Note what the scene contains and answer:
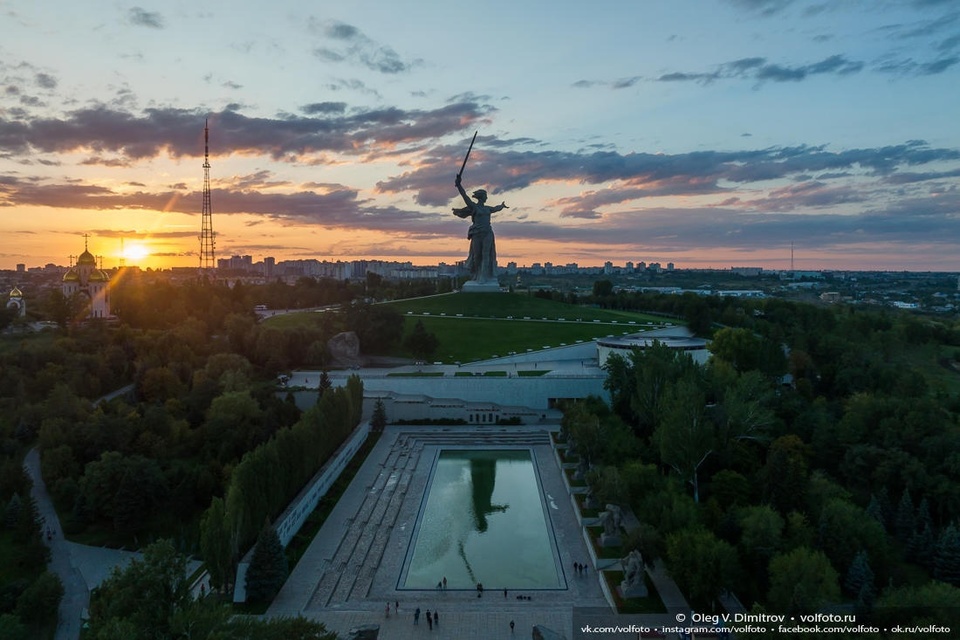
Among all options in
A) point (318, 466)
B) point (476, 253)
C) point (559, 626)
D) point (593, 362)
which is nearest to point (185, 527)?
point (318, 466)

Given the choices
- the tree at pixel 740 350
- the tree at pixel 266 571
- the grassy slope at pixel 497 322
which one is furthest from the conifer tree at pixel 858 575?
the grassy slope at pixel 497 322

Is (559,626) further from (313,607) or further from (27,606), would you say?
(27,606)

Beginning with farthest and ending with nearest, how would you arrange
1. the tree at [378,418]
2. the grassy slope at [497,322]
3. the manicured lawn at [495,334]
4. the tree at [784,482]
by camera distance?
1. the grassy slope at [497,322]
2. the manicured lawn at [495,334]
3. the tree at [378,418]
4. the tree at [784,482]

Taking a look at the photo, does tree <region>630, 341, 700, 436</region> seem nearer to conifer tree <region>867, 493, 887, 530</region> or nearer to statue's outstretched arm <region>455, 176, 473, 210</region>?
conifer tree <region>867, 493, 887, 530</region>

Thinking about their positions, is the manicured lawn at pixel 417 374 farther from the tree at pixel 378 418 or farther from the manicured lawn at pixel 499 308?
the manicured lawn at pixel 499 308

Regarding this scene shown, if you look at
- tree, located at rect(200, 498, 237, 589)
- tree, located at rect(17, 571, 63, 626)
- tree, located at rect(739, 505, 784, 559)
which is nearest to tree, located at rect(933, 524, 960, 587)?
tree, located at rect(739, 505, 784, 559)

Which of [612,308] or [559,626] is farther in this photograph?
[612,308]

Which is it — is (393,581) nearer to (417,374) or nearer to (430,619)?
(430,619)
